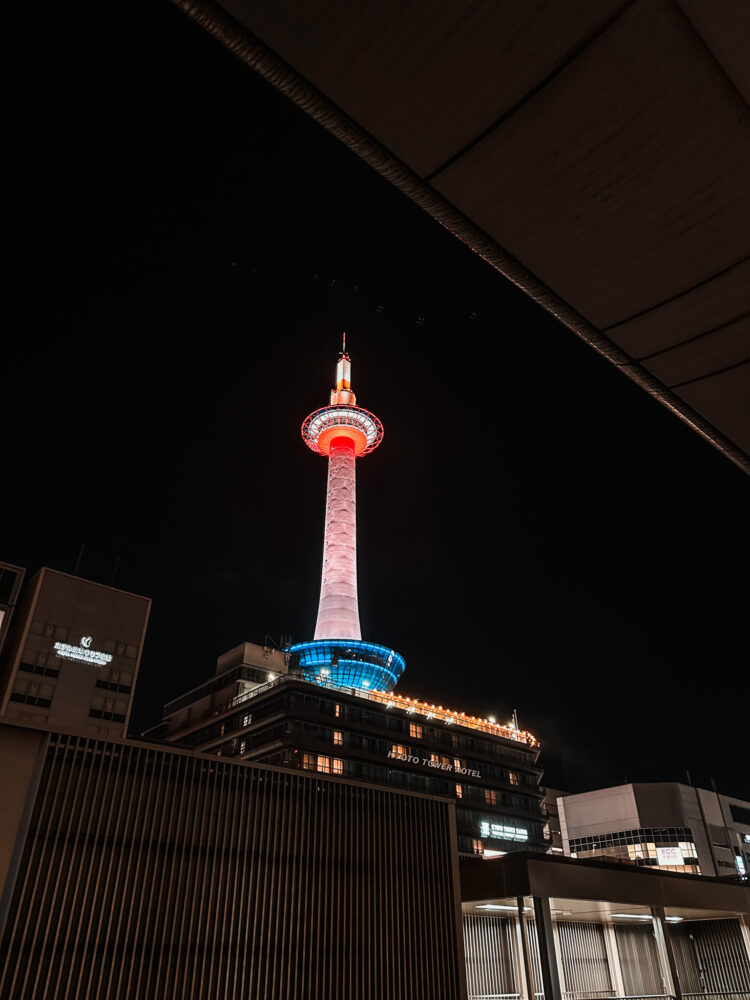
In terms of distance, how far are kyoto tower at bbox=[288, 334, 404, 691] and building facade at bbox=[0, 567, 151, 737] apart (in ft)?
76.3

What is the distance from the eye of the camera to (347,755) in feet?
273

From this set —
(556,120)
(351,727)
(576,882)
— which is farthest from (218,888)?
(351,727)

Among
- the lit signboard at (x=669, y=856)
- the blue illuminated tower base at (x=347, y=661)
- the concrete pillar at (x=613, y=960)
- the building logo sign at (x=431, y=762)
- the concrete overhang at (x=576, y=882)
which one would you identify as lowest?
the concrete pillar at (x=613, y=960)

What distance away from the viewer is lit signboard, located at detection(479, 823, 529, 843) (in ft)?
296

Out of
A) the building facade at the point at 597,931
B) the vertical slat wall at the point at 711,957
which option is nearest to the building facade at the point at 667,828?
the vertical slat wall at the point at 711,957

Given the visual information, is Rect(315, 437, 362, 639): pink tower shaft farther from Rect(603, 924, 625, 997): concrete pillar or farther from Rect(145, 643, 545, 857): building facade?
Rect(603, 924, 625, 997): concrete pillar

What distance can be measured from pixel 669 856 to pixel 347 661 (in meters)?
54.5

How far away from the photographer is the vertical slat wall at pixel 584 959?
113 feet

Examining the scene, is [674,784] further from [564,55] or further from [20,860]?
[564,55]

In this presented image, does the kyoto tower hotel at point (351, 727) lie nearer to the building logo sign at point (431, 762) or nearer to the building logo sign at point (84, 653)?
the building logo sign at point (431, 762)

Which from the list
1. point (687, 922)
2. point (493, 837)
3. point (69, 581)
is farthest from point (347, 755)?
point (687, 922)

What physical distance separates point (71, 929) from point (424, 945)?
519 inches

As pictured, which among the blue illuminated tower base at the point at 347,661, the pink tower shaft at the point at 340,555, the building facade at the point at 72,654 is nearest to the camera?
the building facade at the point at 72,654

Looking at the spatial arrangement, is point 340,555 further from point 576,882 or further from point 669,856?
point 576,882
